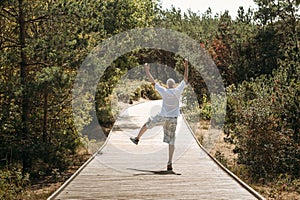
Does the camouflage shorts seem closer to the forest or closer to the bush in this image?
the forest

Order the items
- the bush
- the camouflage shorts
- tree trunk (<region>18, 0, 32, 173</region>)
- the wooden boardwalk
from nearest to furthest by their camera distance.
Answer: the wooden boardwalk, the camouflage shorts, the bush, tree trunk (<region>18, 0, 32, 173</region>)

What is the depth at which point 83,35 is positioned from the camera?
11.6 metres

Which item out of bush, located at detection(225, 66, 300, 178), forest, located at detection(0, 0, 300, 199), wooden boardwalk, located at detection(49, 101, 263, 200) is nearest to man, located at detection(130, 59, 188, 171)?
wooden boardwalk, located at detection(49, 101, 263, 200)

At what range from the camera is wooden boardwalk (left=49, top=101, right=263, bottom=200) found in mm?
7273

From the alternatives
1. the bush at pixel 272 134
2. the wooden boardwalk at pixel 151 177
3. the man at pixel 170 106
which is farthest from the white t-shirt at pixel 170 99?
the bush at pixel 272 134

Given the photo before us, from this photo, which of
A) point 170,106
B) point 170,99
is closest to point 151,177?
point 170,106

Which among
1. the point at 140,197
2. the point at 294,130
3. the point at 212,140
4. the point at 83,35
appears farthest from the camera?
the point at 212,140

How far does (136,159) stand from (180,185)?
11.0ft

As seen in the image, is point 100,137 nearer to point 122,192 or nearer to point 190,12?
point 122,192

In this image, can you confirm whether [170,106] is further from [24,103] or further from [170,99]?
[24,103]

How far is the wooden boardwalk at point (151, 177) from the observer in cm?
727

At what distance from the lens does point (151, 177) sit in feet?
28.1

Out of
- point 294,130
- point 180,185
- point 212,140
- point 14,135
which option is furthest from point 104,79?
point 180,185

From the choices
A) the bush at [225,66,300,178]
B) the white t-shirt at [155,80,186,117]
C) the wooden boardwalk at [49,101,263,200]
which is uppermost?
the white t-shirt at [155,80,186,117]
